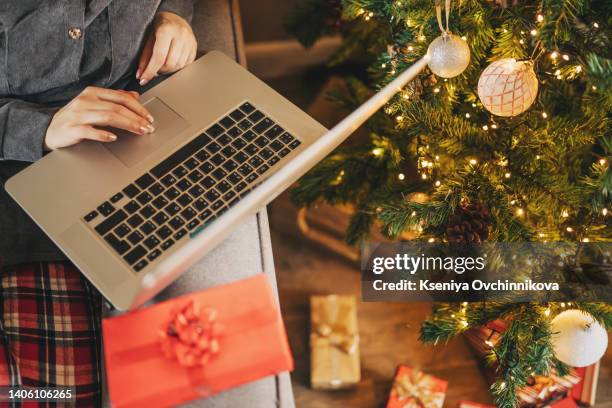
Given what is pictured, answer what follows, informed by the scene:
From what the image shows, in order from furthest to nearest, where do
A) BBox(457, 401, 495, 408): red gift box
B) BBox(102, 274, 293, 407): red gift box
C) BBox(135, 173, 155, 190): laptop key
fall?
1. BBox(457, 401, 495, 408): red gift box
2. BBox(135, 173, 155, 190): laptop key
3. BBox(102, 274, 293, 407): red gift box

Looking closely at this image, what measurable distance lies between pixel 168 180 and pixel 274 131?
18 centimetres

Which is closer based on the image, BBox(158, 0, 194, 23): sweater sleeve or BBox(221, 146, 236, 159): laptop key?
BBox(221, 146, 236, 159): laptop key

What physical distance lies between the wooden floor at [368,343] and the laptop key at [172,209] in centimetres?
60

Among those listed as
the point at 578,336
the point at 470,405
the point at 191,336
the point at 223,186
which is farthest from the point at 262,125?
the point at 470,405

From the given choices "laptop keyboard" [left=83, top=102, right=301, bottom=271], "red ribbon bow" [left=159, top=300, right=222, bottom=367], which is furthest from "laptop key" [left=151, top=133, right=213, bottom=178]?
"red ribbon bow" [left=159, top=300, right=222, bottom=367]

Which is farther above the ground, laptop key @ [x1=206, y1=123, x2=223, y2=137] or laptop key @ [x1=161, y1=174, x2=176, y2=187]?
laptop key @ [x1=206, y1=123, x2=223, y2=137]

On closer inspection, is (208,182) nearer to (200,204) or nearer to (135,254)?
(200,204)

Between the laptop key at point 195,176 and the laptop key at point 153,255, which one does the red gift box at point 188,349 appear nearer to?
the laptop key at point 153,255

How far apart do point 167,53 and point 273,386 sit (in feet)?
1.79

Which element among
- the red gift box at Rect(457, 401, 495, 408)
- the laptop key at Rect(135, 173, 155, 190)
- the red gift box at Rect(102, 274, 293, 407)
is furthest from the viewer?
the red gift box at Rect(457, 401, 495, 408)

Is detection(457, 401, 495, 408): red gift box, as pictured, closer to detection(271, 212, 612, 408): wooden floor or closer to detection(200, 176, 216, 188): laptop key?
detection(271, 212, 612, 408): wooden floor

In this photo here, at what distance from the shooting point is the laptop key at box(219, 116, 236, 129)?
835mm

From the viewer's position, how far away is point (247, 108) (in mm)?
854

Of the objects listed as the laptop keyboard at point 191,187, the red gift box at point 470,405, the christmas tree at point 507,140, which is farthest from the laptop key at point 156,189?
the red gift box at point 470,405
